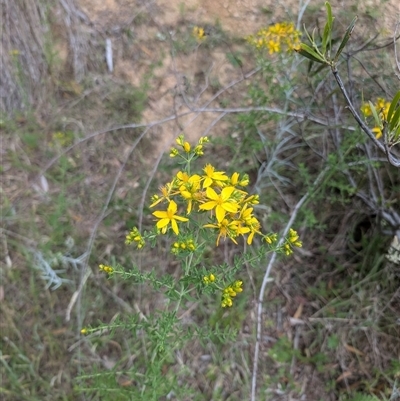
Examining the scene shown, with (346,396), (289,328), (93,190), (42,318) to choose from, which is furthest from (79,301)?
(346,396)

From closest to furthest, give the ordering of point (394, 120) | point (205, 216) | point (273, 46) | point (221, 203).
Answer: point (394, 120)
point (221, 203)
point (205, 216)
point (273, 46)

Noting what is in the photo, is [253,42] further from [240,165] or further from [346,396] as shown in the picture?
[346,396]

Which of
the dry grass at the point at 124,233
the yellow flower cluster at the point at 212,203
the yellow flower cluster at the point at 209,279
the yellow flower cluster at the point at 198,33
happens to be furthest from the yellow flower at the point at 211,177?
the yellow flower cluster at the point at 198,33

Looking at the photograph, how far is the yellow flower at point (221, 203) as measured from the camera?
153 cm

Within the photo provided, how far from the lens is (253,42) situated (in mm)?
2725

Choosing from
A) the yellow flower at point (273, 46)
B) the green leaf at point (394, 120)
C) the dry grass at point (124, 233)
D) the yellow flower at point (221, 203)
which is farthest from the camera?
the dry grass at point (124, 233)

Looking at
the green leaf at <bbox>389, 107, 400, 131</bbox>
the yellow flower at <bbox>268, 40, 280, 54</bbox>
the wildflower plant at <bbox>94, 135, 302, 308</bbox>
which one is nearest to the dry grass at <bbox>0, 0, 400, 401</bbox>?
the yellow flower at <bbox>268, 40, 280, 54</bbox>

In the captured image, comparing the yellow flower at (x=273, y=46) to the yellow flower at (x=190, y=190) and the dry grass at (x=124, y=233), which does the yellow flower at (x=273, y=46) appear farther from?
the yellow flower at (x=190, y=190)

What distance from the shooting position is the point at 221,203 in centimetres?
156

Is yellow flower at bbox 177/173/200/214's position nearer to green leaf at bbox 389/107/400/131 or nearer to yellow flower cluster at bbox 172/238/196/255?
yellow flower cluster at bbox 172/238/196/255

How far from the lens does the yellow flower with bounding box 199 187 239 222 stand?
1.53 meters

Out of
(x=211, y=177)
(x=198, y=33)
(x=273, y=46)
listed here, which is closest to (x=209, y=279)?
(x=211, y=177)

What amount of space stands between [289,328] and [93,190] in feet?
5.66

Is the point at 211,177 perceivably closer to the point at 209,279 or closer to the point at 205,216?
the point at 205,216
